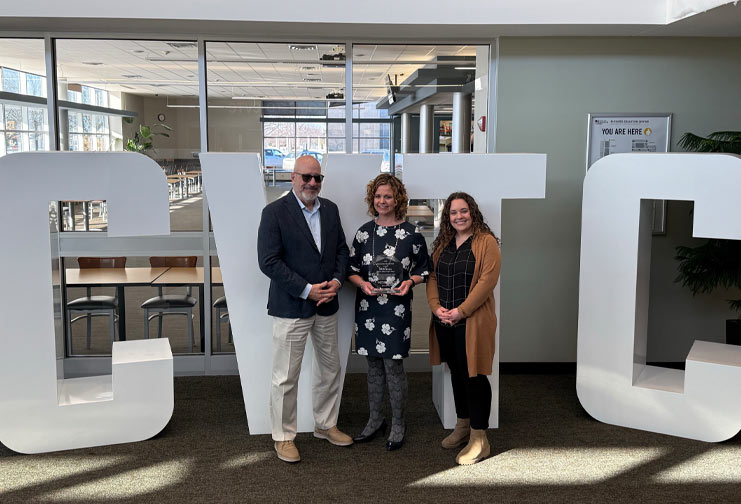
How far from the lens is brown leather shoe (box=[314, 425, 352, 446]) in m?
4.48

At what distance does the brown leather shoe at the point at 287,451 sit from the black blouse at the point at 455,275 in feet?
4.05

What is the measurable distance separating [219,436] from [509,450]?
6.03 feet

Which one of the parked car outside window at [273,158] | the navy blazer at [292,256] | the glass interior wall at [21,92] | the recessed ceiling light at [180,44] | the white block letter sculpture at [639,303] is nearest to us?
the navy blazer at [292,256]

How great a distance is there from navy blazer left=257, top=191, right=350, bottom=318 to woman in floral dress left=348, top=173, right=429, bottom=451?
0.18m

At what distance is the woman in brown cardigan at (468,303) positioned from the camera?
4.21 m

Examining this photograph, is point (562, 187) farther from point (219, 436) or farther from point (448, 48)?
point (219, 436)

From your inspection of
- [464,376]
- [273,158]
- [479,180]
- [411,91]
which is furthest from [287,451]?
[411,91]

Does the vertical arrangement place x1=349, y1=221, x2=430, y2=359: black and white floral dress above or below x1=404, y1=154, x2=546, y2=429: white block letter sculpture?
below

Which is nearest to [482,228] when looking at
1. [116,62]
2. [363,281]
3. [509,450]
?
[363,281]

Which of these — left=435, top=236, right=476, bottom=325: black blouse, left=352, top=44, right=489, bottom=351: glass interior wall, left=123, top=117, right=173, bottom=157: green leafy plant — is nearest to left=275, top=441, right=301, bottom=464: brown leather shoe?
left=435, top=236, right=476, bottom=325: black blouse

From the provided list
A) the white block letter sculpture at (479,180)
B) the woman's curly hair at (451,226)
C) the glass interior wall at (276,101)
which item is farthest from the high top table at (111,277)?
the woman's curly hair at (451,226)

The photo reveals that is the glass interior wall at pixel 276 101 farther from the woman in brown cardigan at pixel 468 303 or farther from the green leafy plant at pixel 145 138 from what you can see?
the woman in brown cardigan at pixel 468 303

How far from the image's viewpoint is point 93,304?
5.86 metres

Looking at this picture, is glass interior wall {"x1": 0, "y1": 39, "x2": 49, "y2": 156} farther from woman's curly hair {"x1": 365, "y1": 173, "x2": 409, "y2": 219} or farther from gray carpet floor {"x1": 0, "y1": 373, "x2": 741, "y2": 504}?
woman's curly hair {"x1": 365, "y1": 173, "x2": 409, "y2": 219}
